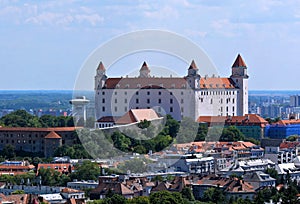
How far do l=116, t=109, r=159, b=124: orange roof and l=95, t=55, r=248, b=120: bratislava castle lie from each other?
192cm

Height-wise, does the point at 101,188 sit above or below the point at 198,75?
below

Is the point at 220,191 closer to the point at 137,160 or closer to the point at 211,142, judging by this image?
the point at 137,160

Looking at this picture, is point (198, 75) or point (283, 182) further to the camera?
point (198, 75)

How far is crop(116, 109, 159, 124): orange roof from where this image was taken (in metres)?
50.2

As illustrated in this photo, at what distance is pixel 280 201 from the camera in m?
32.8

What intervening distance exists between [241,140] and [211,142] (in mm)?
2385

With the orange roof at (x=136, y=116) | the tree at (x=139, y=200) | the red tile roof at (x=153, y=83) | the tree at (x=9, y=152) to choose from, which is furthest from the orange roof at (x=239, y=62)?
the tree at (x=139, y=200)

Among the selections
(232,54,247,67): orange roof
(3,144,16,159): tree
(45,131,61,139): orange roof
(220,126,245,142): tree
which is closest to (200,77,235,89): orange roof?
(232,54,247,67): orange roof

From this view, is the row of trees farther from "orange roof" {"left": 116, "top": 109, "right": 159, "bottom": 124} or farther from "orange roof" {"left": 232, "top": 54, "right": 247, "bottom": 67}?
"orange roof" {"left": 232, "top": 54, "right": 247, "bottom": 67}

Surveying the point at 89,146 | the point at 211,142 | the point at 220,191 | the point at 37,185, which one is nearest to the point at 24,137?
the point at 89,146

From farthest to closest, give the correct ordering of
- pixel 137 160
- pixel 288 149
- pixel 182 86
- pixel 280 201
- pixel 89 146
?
pixel 182 86
pixel 288 149
pixel 89 146
pixel 137 160
pixel 280 201

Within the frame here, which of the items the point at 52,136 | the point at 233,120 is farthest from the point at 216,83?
the point at 52,136

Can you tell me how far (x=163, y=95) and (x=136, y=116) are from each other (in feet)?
16.0

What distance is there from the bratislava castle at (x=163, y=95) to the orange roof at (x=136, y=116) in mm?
1920
